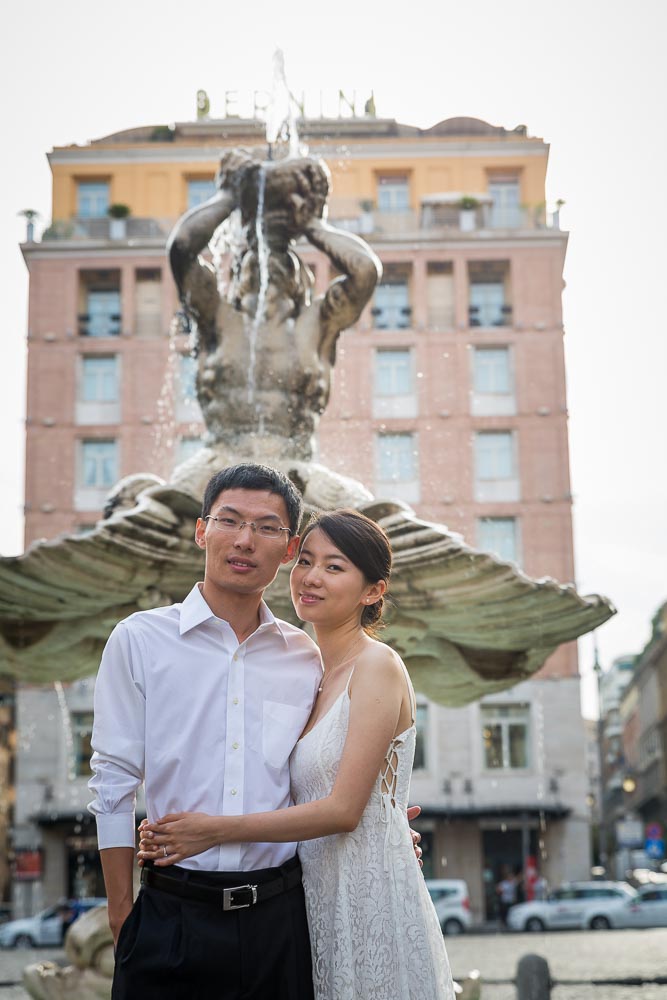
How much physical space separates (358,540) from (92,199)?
127ft

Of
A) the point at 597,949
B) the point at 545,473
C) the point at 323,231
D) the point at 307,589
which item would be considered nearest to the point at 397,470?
the point at 545,473

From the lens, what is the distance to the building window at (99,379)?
3819 centimetres

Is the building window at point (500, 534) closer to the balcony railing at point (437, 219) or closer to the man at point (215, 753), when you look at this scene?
the balcony railing at point (437, 219)

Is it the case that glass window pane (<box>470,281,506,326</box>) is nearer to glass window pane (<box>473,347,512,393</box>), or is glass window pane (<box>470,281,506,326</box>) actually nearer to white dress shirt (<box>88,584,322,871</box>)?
glass window pane (<box>473,347,512,393</box>)

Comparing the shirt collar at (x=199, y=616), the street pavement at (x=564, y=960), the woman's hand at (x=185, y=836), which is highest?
the shirt collar at (x=199, y=616)

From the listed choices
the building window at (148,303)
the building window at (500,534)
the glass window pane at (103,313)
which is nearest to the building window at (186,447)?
the building window at (148,303)

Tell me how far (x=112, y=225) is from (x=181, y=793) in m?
37.1

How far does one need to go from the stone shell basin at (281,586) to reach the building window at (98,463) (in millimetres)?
30796

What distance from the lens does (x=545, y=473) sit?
37.8 metres

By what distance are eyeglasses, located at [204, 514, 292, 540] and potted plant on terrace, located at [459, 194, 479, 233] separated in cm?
3695

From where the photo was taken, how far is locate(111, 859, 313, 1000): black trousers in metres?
2.75

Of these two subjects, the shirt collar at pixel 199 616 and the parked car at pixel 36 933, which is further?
the parked car at pixel 36 933

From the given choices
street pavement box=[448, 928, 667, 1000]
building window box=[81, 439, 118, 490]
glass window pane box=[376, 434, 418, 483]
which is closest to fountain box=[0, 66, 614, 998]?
street pavement box=[448, 928, 667, 1000]

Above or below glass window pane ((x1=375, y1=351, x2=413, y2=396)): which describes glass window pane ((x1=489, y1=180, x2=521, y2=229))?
above
